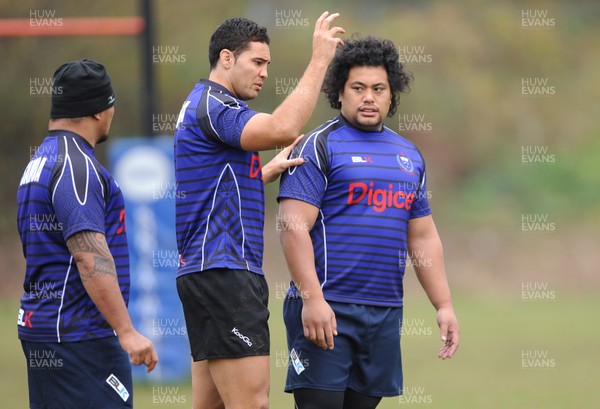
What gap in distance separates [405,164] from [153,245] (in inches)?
161

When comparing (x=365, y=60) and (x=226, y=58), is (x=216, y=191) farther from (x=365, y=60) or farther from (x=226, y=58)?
(x=365, y=60)

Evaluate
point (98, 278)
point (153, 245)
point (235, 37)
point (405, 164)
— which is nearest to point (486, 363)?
point (153, 245)

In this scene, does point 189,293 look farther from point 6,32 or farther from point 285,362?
point 285,362

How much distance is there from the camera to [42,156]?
378cm

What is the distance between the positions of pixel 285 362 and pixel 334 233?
4.91 metres

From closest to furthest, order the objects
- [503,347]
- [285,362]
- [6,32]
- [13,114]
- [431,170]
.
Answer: [6,32]
[285,362]
[503,347]
[13,114]
[431,170]

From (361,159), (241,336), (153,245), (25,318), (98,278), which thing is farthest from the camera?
(153,245)

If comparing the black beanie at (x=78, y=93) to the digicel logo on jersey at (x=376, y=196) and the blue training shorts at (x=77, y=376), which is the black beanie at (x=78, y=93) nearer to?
the blue training shorts at (x=77, y=376)

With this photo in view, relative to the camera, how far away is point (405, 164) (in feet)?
14.3

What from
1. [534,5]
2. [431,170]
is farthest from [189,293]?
[534,5]

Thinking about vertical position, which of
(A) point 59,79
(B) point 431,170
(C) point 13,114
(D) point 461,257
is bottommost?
(D) point 461,257

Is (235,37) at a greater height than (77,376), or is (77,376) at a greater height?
(235,37)

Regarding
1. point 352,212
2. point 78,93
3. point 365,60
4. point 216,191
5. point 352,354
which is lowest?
point 352,354

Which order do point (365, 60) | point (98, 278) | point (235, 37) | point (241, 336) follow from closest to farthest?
point (98, 278)
point (241, 336)
point (235, 37)
point (365, 60)
